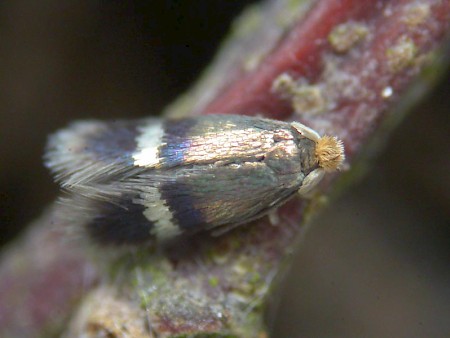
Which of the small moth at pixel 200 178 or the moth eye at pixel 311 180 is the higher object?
the small moth at pixel 200 178

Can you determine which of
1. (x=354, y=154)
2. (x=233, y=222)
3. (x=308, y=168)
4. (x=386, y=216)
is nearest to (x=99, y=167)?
(x=233, y=222)

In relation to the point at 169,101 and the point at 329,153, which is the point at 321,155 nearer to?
the point at 329,153

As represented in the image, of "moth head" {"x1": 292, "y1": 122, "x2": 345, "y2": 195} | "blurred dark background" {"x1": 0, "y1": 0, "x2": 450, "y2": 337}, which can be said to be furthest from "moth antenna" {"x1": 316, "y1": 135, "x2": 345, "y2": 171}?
"blurred dark background" {"x1": 0, "y1": 0, "x2": 450, "y2": 337}

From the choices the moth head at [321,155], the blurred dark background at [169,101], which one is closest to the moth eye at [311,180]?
the moth head at [321,155]

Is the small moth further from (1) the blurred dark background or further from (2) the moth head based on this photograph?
(1) the blurred dark background

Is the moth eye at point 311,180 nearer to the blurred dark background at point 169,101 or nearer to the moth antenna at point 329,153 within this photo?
the moth antenna at point 329,153

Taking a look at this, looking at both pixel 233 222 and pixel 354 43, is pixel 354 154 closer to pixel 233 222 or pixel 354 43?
pixel 354 43

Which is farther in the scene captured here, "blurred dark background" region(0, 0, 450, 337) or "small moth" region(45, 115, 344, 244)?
"blurred dark background" region(0, 0, 450, 337)
